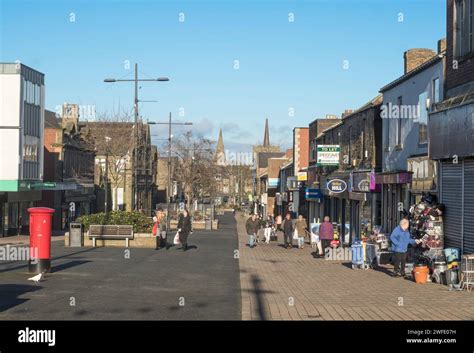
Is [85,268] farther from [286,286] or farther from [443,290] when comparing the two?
[443,290]

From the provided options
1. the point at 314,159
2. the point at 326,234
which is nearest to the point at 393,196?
the point at 326,234

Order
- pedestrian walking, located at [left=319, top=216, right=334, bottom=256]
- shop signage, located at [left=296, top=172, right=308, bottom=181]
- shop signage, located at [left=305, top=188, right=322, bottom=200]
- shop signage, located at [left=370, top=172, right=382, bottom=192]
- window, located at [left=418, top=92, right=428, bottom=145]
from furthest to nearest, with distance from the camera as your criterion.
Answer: shop signage, located at [left=296, top=172, right=308, bottom=181] → shop signage, located at [left=305, top=188, right=322, bottom=200] → shop signage, located at [left=370, top=172, right=382, bottom=192] → pedestrian walking, located at [left=319, top=216, right=334, bottom=256] → window, located at [left=418, top=92, right=428, bottom=145]

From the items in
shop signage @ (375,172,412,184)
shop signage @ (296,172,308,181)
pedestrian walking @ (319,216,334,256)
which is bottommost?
pedestrian walking @ (319,216,334,256)

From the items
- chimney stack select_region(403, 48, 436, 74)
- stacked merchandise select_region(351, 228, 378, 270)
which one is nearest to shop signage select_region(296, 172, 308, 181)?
chimney stack select_region(403, 48, 436, 74)

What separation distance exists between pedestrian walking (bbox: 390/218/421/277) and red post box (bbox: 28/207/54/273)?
8.92m

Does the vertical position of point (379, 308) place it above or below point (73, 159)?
below

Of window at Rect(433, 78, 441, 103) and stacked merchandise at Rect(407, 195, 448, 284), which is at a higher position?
window at Rect(433, 78, 441, 103)

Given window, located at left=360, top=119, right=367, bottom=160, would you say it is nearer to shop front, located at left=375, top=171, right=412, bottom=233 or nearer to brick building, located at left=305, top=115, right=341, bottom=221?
shop front, located at left=375, top=171, right=412, bottom=233

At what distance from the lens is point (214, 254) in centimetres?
2591

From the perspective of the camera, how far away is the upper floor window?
1802 cm

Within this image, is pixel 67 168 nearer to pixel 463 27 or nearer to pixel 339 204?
pixel 339 204

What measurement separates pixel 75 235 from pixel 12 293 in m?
15.0

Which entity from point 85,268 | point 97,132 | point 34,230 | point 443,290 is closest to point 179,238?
point 85,268

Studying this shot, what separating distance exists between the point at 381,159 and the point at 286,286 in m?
13.8
